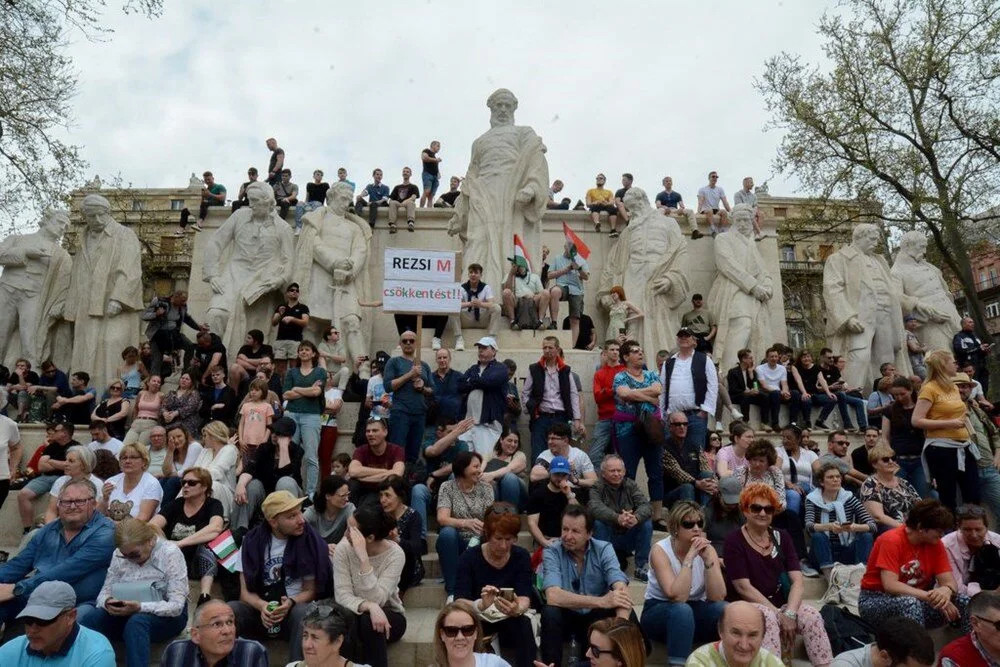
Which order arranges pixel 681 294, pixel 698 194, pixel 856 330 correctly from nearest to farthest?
pixel 856 330 → pixel 681 294 → pixel 698 194

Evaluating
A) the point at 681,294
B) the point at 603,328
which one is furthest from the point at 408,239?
the point at 681,294

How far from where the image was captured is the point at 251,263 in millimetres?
12062

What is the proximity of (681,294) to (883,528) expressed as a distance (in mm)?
6986

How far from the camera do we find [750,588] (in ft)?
15.4

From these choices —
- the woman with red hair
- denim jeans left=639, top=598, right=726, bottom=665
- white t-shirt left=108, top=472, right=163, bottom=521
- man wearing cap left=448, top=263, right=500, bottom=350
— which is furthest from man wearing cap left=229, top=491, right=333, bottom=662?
man wearing cap left=448, top=263, right=500, bottom=350

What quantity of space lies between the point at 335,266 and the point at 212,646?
8610mm

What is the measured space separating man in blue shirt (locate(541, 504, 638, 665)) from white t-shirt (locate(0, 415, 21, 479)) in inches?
209

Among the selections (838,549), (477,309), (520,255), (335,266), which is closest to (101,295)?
(335,266)

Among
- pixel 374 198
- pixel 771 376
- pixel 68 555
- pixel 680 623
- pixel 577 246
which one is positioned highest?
pixel 374 198

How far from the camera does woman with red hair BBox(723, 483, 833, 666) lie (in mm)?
4527

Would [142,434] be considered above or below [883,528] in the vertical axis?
above

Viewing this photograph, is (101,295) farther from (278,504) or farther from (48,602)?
(48,602)

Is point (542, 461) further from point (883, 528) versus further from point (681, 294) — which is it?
point (681, 294)

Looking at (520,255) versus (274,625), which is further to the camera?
(520,255)
